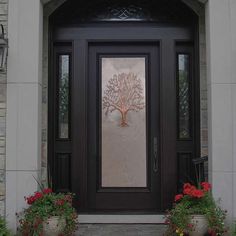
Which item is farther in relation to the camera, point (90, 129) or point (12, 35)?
point (90, 129)

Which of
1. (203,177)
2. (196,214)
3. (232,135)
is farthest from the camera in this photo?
(203,177)

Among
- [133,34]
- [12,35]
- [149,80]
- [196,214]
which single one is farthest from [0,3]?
[196,214]

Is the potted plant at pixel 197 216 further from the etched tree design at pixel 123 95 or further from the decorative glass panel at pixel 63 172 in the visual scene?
the decorative glass panel at pixel 63 172

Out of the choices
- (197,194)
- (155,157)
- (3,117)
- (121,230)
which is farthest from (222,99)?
(3,117)

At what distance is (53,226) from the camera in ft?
13.7

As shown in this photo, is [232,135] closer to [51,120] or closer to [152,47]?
[152,47]

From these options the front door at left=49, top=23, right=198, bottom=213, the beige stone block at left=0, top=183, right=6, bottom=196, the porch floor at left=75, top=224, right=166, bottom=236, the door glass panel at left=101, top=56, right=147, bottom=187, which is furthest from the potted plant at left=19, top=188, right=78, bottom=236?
the door glass panel at left=101, top=56, right=147, bottom=187

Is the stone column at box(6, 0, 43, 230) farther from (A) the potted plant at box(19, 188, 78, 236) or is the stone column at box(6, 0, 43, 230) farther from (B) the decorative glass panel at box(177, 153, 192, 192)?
(B) the decorative glass panel at box(177, 153, 192, 192)

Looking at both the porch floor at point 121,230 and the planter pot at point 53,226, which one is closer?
the planter pot at point 53,226

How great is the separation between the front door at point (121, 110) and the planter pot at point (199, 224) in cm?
102

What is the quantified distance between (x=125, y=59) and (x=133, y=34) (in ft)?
1.13

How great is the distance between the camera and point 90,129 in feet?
17.3

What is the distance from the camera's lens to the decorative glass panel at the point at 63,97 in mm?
5316

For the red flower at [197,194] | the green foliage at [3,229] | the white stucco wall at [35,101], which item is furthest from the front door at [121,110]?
the green foliage at [3,229]
